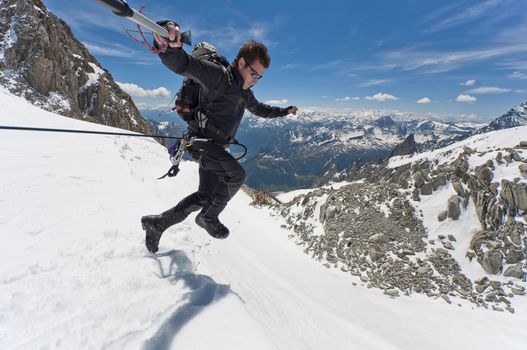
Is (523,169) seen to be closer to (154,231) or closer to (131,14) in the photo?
(154,231)

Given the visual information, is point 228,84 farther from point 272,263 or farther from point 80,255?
point 272,263

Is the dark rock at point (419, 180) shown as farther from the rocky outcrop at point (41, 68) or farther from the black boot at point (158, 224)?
the rocky outcrop at point (41, 68)

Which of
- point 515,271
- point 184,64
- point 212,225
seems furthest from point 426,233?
point 184,64

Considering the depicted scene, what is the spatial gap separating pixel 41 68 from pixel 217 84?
57006 millimetres

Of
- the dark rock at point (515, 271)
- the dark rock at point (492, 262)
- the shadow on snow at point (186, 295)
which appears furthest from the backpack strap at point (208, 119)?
the dark rock at point (515, 271)

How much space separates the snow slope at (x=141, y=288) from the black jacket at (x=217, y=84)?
2.40m

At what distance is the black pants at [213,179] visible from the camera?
15.9ft

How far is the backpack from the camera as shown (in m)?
4.52

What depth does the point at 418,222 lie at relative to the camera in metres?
11.9

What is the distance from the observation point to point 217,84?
4.28 metres

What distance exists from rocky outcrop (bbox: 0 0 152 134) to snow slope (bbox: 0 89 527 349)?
4422 cm

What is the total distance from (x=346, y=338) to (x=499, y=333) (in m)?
5.13

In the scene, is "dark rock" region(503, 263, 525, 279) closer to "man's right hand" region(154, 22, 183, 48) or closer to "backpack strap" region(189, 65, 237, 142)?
"backpack strap" region(189, 65, 237, 142)

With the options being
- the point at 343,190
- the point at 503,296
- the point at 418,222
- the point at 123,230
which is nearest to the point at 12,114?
the point at 123,230
